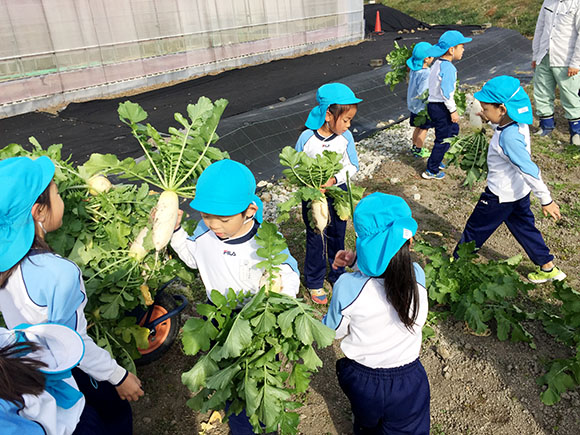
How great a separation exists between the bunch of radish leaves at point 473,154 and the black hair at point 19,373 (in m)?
3.93

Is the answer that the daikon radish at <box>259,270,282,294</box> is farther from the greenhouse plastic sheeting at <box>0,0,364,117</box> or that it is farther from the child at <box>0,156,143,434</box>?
the greenhouse plastic sheeting at <box>0,0,364,117</box>

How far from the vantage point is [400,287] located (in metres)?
1.88

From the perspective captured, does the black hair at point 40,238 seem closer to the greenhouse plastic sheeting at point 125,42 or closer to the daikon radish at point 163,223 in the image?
the daikon radish at point 163,223

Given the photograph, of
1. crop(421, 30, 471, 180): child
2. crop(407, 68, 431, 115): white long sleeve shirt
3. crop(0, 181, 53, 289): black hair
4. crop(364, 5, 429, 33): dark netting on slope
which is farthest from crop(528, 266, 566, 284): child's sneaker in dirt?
crop(364, 5, 429, 33): dark netting on slope

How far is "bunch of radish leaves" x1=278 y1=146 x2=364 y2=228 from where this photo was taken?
3223mm

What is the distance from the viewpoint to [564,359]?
115 inches

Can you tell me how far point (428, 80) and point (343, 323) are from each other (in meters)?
5.07

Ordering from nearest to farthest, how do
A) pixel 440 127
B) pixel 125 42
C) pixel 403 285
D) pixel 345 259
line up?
1. pixel 403 285
2. pixel 345 259
3. pixel 440 127
4. pixel 125 42

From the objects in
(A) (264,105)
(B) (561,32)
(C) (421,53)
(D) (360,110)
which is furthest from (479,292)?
(A) (264,105)

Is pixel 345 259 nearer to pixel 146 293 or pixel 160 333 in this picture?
pixel 146 293

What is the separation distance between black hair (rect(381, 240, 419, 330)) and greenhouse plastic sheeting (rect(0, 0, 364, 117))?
33.2ft

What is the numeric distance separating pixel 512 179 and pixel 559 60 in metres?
4.34

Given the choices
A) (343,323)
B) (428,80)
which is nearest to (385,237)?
(343,323)

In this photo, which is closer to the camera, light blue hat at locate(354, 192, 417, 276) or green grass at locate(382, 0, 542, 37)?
light blue hat at locate(354, 192, 417, 276)
